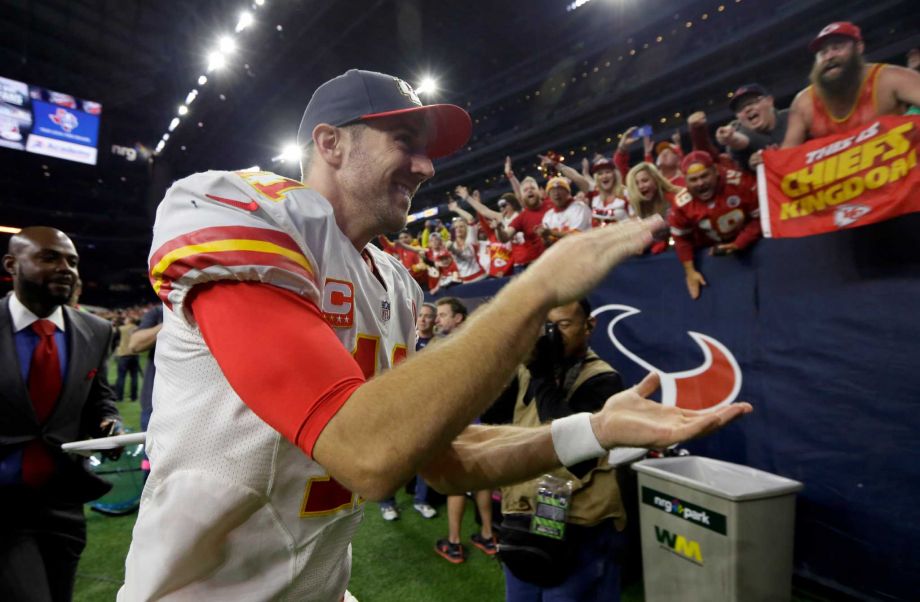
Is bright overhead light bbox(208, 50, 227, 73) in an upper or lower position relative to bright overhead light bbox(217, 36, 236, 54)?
lower

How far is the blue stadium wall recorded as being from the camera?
309cm

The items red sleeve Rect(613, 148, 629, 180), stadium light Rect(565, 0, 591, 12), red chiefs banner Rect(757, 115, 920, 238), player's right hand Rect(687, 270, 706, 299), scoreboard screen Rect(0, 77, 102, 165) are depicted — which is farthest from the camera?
scoreboard screen Rect(0, 77, 102, 165)

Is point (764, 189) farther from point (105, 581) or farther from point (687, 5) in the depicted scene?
point (687, 5)

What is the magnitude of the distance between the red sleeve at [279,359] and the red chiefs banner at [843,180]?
377cm

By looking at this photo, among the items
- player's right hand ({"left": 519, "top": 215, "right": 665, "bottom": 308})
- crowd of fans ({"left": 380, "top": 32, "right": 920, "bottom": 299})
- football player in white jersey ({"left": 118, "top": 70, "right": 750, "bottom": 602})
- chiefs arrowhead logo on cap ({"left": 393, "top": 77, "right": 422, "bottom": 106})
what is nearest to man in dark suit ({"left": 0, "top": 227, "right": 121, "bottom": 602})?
football player in white jersey ({"left": 118, "top": 70, "right": 750, "bottom": 602})

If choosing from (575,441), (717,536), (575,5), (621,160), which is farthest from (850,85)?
(575,5)

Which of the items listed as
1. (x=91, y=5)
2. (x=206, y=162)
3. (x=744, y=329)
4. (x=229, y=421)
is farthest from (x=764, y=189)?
(x=206, y=162)

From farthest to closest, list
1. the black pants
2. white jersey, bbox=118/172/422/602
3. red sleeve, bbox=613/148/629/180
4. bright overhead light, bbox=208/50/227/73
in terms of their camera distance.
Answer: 1. bright overhead light, bbox=208/50/227/73
2. red sleeve, bbox=613/148/629/180
3. the black pants
4. white jersey, bbox=118/172/422/602

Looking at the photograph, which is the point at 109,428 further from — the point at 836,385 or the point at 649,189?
the point at 649,189

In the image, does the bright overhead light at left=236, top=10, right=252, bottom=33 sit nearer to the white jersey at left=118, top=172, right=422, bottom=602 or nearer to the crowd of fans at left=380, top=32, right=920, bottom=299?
the crowd of fans at left=380, top=32, right=920, bottom=299

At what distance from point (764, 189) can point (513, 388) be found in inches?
98.4

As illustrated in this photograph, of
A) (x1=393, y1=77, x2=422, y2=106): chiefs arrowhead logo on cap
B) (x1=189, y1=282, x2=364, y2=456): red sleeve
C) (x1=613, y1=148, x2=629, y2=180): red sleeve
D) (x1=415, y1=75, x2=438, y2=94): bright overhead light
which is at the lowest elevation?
(x1=189, y1=282, x2=364, y2=456): red sleeve

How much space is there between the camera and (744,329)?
3.92 metres

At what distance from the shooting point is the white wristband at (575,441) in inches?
55.4
